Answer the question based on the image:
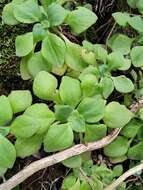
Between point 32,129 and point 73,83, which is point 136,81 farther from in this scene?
point 32,129

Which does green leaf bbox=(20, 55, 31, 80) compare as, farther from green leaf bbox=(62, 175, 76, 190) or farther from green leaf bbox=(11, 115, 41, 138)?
green leaf bbox=(62, 175, 76, 190)

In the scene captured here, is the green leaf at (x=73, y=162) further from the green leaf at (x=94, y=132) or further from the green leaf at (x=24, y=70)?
the green leaf at (x=24, y=70)

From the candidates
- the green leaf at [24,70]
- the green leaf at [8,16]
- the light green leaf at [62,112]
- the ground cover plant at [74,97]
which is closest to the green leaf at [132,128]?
the ground cover plant at [74,97]

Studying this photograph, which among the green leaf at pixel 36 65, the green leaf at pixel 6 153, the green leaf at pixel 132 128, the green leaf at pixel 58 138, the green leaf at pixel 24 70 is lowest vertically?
the green leaf at pixel 132 128

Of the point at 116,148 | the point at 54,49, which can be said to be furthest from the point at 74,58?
the point at 116,148

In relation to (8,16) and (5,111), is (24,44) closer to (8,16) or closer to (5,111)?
(8,16)

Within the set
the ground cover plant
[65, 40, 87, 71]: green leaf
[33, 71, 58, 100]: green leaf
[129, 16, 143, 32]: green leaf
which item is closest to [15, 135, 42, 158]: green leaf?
the ground cover plant
